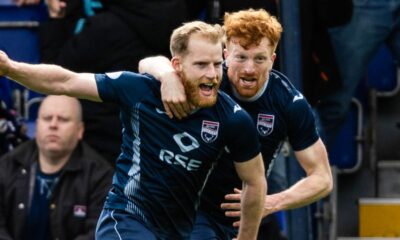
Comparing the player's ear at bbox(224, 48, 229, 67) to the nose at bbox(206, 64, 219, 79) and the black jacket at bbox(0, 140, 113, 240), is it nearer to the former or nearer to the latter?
the nose at bbox(206, 64, 219, 79)

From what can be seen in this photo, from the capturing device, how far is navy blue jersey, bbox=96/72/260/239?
8281mm

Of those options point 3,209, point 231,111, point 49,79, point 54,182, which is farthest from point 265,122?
point 3,209

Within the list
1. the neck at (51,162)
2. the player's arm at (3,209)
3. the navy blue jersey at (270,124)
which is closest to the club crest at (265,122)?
the navy blue jersey at (270,124)

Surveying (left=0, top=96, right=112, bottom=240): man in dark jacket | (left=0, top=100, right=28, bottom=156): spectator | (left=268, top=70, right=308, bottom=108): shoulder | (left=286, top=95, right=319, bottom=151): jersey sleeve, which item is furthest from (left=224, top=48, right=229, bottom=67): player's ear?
(left=0, top=100, right=28, bottom=156): spectator

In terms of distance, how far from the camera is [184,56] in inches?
326

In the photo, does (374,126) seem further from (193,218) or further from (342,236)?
(193,218)

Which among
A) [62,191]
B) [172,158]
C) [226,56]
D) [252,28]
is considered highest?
[252,28]

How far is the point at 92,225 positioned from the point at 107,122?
28.6 inches

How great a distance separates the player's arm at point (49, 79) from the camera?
25.9 feet

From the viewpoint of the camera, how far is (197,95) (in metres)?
8.22

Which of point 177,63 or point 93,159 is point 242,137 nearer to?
point 177,63

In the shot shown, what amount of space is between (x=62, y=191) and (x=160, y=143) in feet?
7.35

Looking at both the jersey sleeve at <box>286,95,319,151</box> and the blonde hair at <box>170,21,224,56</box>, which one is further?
the jersey sleeve at <box>286,95,319,151</box>

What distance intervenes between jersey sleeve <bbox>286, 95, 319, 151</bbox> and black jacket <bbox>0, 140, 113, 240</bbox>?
1.80 m
